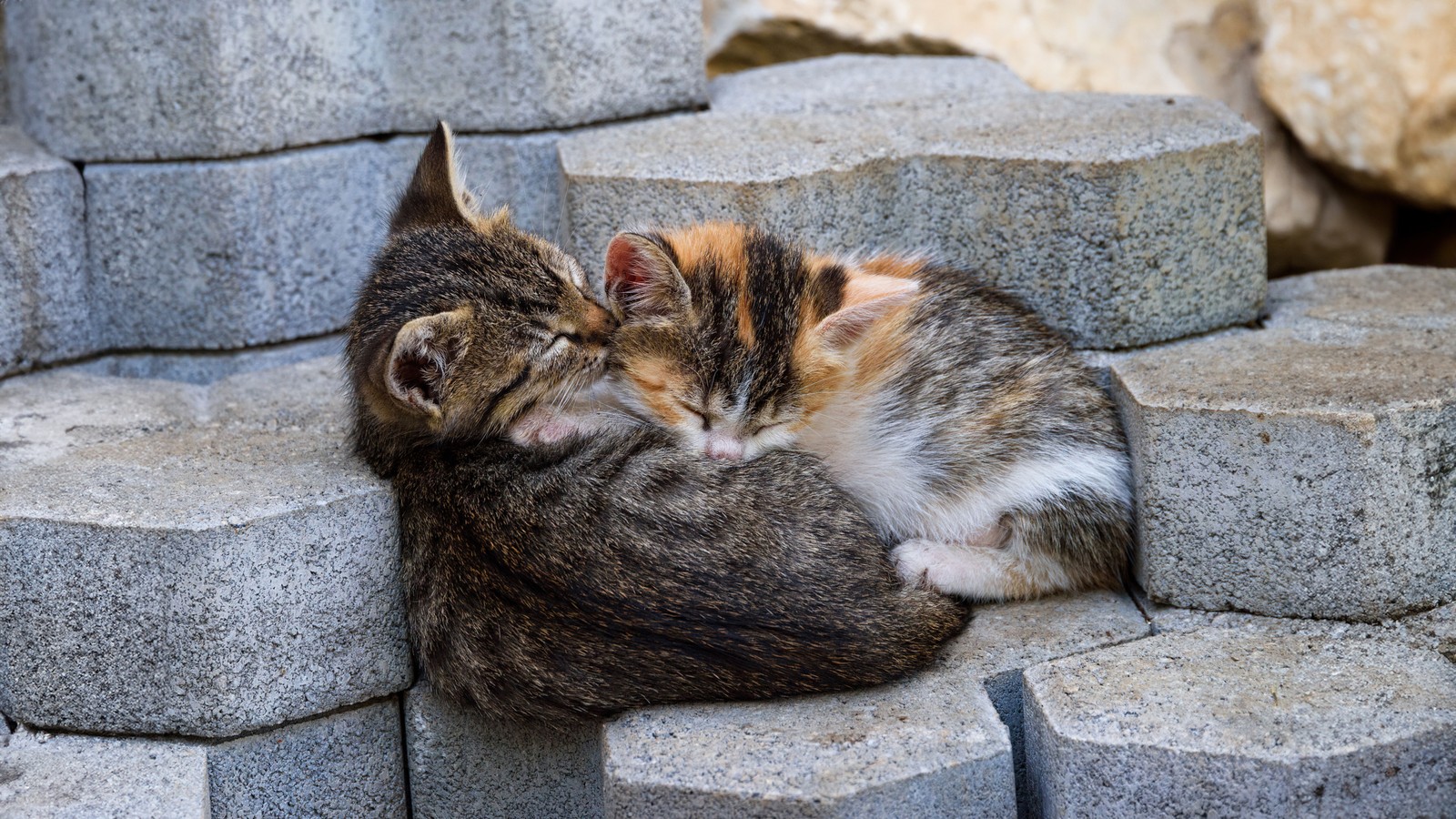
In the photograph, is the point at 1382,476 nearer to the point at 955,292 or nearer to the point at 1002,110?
the point at 955,292

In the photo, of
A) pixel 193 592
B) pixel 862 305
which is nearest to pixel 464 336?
pixel 193 592

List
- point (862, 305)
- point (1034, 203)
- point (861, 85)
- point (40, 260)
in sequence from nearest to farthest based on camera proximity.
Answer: point (862, 305) → point (1034, 203) → point (40, 260) → point (861, 85)

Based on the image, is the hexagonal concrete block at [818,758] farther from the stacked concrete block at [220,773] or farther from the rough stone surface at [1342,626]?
the stacked concrete block at [220,773]

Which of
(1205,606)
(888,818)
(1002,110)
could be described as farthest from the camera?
(1002,110)

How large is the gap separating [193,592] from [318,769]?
0.61 meters

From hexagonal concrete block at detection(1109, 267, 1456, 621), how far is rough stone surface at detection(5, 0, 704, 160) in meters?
2.01

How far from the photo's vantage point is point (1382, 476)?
10.5 feet

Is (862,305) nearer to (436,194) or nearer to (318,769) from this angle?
(436,194)

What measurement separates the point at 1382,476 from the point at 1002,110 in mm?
1788

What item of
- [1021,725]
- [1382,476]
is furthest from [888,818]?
[1382,476]

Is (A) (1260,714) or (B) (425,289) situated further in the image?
(B) (425,289)

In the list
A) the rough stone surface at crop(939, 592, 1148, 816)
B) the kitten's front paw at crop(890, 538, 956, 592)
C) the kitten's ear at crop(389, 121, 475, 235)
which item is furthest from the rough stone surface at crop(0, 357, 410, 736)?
the rough stone surface at crop(939, 592, 1148, 816)

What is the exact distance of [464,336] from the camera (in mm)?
3248

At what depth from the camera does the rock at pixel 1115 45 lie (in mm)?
5805
